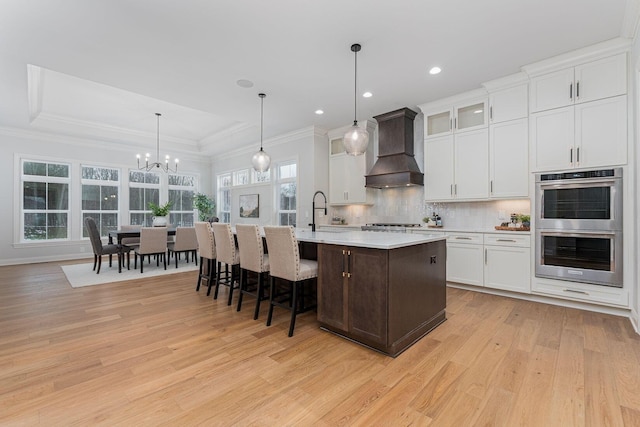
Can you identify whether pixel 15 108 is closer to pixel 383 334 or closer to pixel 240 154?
pixel 240 154

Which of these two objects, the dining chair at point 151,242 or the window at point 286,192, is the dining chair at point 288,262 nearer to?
the dining chair at point 151,242

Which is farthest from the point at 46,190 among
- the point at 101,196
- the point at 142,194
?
the point at 142,194

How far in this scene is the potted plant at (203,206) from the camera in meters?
8.78

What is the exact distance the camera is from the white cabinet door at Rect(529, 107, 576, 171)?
341 cm

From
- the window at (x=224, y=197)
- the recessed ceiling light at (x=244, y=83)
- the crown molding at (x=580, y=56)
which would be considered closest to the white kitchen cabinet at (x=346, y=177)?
the recessed ceiling light at (x=244, y=83)

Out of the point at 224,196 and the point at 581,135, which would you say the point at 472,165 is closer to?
the point at 581,135

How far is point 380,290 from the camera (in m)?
2.31

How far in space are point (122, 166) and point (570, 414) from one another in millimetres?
9299

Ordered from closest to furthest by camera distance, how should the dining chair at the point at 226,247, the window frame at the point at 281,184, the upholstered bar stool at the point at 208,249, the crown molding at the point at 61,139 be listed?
the dining chair at the point at 226,247
the upholstered bar stool at the point at 208,249
the crown molding at the point at 61,139
the window frame at the point at 281,184

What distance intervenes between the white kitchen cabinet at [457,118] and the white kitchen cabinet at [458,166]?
118mm

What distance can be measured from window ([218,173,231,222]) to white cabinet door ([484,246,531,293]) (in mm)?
7138

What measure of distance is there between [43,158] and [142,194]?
2.12 m

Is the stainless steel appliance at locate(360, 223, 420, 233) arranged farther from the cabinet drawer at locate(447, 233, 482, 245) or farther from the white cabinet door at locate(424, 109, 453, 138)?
the white cabinet door at locate(424, 109, 453, 138)

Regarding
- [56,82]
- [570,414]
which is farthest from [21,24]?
[570,414]
